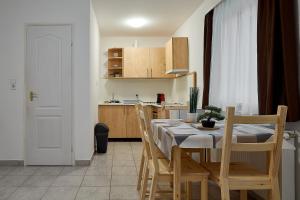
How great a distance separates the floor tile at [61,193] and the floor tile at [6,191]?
40 centimetres

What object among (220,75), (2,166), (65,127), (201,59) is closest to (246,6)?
(220,75)

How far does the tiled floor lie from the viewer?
3219 mm

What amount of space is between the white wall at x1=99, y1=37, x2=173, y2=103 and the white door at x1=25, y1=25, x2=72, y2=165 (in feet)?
9.51

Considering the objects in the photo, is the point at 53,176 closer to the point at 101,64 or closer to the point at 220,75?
the point at 220,75

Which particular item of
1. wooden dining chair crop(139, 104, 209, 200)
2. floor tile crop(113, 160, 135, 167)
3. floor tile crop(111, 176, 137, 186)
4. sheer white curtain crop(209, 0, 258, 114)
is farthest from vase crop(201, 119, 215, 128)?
floor tile crop(113, 160, 135, 167)

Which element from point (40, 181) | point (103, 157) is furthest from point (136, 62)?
point (40, 181)

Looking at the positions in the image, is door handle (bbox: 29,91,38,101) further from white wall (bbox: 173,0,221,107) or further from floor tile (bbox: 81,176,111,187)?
white wall (bbox: 173,0,221,107)

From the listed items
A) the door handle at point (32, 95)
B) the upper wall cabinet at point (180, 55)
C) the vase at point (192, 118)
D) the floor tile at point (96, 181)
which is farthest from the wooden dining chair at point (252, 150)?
the upper wall cabinet at point (180, 55)

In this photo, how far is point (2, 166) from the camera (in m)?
4.52

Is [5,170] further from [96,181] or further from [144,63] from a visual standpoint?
[144,63]

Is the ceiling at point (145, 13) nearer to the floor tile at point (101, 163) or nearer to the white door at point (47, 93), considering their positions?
the white door at point (47, 93)

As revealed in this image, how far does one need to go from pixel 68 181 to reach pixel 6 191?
70cm

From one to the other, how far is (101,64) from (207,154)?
4.56 metres

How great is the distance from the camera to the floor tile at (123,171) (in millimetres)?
4068
